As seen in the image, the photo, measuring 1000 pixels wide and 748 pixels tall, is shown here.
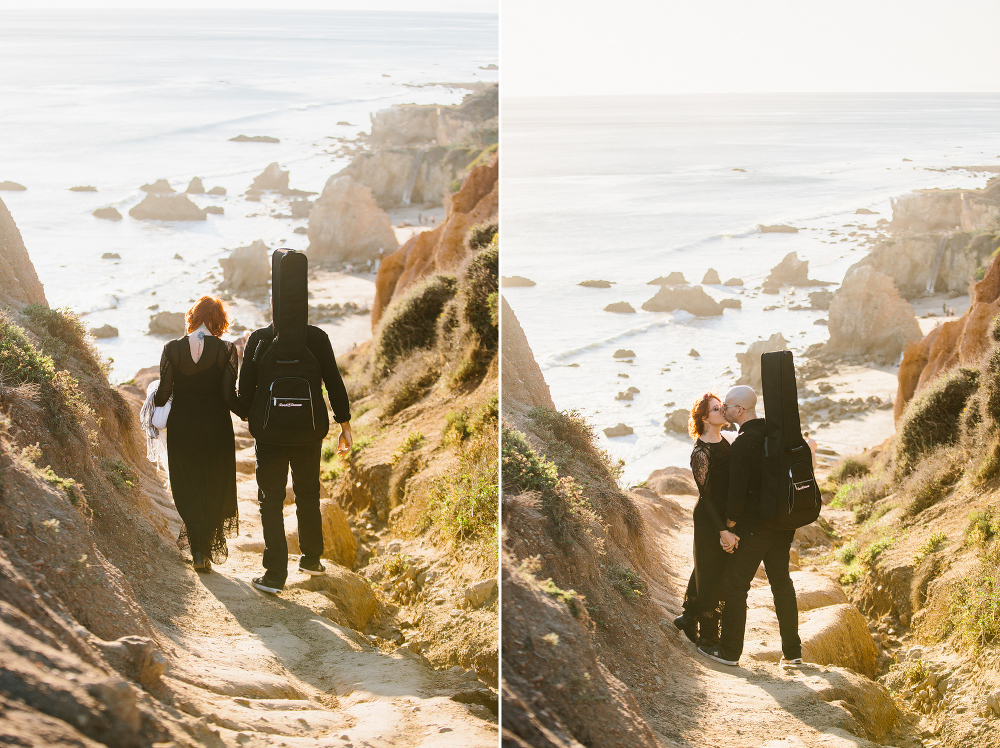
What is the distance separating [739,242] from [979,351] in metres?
15.5

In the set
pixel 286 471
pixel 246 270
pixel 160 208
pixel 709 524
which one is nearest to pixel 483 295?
pixel 286 471

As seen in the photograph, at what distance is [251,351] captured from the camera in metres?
3.72

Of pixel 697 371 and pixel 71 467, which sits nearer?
pixel 71 467

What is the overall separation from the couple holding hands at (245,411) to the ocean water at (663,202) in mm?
1588

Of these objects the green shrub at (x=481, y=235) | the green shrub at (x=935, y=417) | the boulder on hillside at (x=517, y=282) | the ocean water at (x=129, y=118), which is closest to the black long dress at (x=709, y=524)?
the boulder on hillside at (x=517, y=282)

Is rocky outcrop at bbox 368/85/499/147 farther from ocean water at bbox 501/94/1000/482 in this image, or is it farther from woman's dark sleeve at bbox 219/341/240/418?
woman's dark sleeve at bbox 219/341/240/418

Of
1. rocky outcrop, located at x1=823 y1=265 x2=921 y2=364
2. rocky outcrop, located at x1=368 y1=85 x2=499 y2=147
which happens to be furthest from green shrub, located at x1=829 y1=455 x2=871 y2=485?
rocky outcrop, located at x1=368 y1=85 x2=499 y2=147

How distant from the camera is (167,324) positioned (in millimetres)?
17922

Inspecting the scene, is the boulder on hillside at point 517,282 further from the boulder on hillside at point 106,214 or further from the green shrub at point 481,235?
the boulder on hillside at point 106,214

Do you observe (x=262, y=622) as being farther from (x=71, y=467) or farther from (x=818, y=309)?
(x=818, y=309)

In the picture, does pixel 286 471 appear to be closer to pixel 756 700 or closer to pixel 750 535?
pixel 750 535

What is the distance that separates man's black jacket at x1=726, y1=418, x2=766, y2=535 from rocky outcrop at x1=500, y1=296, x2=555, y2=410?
78 centimetres

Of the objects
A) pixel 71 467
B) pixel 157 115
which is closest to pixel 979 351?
pixel 71 467

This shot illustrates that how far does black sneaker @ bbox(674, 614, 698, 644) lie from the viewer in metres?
2.71
